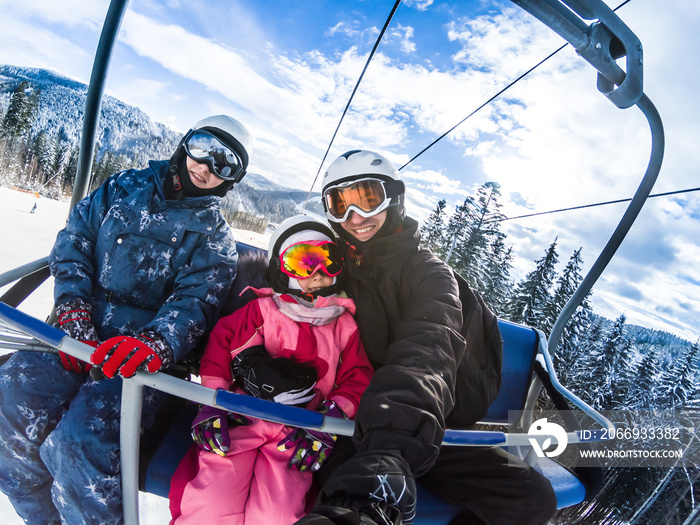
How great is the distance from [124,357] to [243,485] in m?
0.72

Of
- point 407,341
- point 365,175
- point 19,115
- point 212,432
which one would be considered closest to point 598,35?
point 365,175

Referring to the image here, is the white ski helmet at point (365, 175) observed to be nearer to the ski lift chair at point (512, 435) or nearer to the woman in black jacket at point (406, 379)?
the woman in black jacket at point (406, 379)

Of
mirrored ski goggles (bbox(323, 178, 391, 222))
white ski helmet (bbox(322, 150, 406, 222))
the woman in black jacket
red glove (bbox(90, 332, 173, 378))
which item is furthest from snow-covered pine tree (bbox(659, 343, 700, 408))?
red glove (bbox(90, 332, 173, 378))

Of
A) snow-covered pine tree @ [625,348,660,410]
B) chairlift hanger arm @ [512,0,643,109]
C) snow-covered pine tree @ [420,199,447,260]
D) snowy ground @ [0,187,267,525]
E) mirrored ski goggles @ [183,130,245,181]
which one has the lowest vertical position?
snowy ground @ [0,187,267,525]

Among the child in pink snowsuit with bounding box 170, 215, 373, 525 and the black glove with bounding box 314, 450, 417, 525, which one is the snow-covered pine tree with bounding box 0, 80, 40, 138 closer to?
the child in pink snowsuit with bounding box 170, 215, 373, 525

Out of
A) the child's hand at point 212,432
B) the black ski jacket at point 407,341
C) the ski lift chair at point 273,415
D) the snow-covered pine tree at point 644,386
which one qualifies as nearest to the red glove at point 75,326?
the ski lift chair at point 273,415

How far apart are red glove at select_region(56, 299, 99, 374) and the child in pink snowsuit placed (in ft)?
1.91

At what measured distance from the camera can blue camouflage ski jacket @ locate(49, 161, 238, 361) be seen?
74.8 inches

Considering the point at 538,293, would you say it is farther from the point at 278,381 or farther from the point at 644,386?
the point at 278,381

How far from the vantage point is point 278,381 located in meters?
1.70

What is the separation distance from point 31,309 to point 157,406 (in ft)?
15.9

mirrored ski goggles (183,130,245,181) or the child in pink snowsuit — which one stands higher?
mirrored ski goggles (183,130,245,181)

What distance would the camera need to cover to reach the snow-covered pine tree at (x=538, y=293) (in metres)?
20.9

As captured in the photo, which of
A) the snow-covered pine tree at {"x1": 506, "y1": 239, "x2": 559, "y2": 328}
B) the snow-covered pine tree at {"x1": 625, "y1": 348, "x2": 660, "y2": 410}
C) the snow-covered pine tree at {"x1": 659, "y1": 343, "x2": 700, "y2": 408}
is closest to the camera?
the snow-covered pine tree at {"x1": 506, "y1": 239, "x2": 559, "y2": 328}
